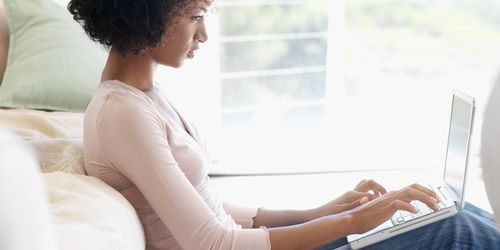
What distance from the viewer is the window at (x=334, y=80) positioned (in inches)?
95.4

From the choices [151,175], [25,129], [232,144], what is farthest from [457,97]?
[232,144]

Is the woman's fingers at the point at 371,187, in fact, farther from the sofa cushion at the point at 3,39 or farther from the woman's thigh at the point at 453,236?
the sofa cushion at the point at 3,39

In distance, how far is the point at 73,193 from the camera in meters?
0.96

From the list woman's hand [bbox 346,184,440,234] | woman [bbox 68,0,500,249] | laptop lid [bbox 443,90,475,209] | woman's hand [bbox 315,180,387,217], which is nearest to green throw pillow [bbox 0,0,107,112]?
woman [bbox 68,0,500,249]

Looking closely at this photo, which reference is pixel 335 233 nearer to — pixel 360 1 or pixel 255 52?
pixel 255 52

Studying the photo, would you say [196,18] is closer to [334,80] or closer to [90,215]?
[90,215]

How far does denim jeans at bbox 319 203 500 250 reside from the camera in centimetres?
116

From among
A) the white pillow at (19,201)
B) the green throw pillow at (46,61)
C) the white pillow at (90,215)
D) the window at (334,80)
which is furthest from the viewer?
the window at (334,80)

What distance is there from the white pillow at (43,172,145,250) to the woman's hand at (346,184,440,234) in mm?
426

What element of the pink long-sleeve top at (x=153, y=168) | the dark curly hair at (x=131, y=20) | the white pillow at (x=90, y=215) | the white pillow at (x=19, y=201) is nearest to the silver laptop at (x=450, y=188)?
the pink long-sleeve top at (x=153, y=168)

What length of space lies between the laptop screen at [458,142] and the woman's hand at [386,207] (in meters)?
0.16

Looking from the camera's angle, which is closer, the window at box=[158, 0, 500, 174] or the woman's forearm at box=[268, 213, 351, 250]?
the woman's forearm at box=[268, 213, 351, 250]

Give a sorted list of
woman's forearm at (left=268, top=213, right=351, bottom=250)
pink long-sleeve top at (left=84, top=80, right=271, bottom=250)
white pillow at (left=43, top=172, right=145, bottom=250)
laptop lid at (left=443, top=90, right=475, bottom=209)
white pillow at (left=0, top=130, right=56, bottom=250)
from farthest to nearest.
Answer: laptop lid at (left=443, top=90, right=475, bottom=209)
woman's forearm at (left=268, top=213, right=351, bottom=250)
pink long-sleeve top at (left=84, top=80, right=271, bottom=250)
white pillow at (left=43, top=172, right=145, bottom=250)
white pillow at (left=0, top=130, right=56, bottom=250)

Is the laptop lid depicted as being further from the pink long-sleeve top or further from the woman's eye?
the woman's eye
